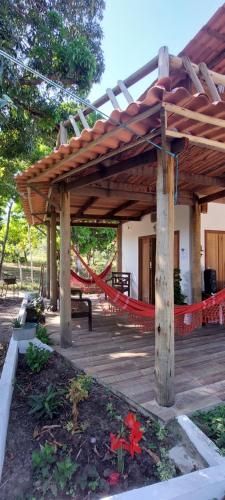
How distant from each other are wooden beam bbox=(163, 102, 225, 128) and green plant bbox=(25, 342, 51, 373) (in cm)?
254

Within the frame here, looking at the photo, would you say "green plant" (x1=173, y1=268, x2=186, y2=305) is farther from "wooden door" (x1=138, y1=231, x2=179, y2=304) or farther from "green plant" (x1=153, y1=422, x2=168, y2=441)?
"green plant" (x1=153, y1=422, x2=168, y2=441)

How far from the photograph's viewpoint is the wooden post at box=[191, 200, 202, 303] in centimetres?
487

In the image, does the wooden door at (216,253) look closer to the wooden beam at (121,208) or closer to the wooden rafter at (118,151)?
the wooden beam at (121,208)

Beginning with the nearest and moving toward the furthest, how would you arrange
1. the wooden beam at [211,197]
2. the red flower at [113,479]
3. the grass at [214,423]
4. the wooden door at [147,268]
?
the red flower at [113,479] → the grass at [214,423] → the wooden beam at [211,197] → the wooden door at [147,268]

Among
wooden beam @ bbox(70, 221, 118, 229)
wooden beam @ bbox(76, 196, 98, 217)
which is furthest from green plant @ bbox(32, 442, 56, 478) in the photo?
wooden beam @ bbox(70, 221, 118, 229)

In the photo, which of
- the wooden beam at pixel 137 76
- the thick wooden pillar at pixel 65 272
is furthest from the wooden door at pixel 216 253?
the wooden beam at pixel 137 76

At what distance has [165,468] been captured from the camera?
1.75 metres

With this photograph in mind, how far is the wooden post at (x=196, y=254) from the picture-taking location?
4871mm

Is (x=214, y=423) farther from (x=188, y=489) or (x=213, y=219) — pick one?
(x=213, y=219)

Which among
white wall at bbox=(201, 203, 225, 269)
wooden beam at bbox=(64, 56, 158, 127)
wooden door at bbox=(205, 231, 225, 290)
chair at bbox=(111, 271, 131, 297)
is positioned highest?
wooden beam at bbox=(64, 56, 158, 127)

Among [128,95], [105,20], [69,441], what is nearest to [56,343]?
[69,441]

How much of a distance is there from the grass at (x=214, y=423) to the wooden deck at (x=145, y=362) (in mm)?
74

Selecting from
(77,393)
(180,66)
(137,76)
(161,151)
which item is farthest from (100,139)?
(77,393)

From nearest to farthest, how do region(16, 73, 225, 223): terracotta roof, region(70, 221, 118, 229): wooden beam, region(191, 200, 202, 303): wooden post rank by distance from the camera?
region(16, 73, 225, 223): terracotta roof
region(191, 200, 202, 303): wooden post
region(70, 221, 118, 229): wooden beam
